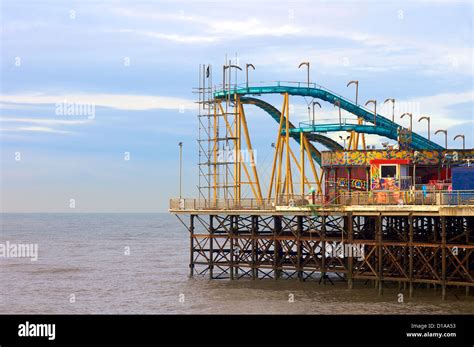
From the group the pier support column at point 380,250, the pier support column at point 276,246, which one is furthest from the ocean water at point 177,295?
the pier support column at point 276,246

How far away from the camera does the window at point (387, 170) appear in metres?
55.6

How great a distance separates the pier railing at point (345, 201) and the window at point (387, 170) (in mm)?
2522

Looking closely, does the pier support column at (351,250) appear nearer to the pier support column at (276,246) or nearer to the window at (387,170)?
the window at (387,170)

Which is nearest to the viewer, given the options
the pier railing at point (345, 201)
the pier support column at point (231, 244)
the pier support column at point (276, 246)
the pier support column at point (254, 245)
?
the pier railing at point (345, 201)

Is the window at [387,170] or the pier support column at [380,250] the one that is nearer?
the pier support column at [380,250]

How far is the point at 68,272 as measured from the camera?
74.4 metres

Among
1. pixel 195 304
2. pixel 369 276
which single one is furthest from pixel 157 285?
pixel 369 276

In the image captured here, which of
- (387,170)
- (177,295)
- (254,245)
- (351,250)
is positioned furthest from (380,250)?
(177,295)

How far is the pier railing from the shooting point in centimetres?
4806

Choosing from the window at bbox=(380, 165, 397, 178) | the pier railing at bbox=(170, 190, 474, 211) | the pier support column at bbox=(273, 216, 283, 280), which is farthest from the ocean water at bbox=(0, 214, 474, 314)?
the window at bbox=(380, 165, 397, 178)

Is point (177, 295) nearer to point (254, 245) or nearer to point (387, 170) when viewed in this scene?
point (254, 245)

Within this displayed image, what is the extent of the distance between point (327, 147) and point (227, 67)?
11.5m

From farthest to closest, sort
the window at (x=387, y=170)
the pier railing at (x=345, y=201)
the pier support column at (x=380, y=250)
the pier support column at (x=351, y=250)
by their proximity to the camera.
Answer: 1. the window at (x=387, y=170)
2. the pier support column at (x=351, y=250)
3. the pier support column at (x=380, y=250)
4. the pier railing at (x=345, y=201)

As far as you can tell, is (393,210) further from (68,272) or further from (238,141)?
(68,272)
